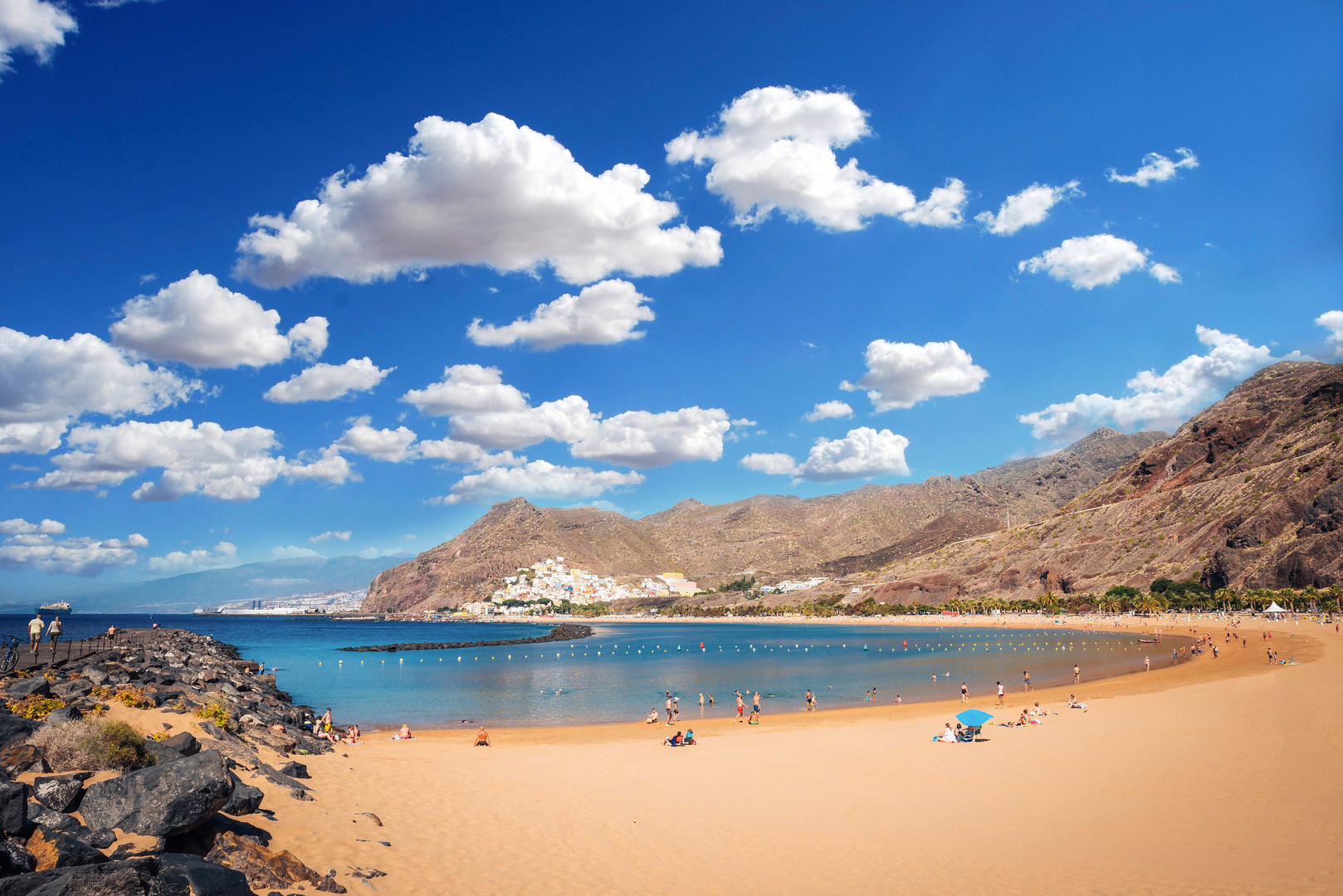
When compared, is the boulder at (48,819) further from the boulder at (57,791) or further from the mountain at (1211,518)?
the mountain at (1211,518)

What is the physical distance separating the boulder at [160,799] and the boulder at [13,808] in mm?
820

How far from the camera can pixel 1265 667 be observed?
43500mm

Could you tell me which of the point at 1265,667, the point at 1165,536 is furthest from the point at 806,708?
the point at 1165,536

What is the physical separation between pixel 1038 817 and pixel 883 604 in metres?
171

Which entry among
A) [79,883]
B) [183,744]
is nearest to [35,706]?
[183,744]

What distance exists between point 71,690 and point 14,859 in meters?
11.9

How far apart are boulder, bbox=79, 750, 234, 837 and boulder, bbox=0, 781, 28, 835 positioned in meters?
0.82

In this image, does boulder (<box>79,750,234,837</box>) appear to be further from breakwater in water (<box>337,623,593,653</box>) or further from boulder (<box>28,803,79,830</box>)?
breakwater in water (<box>337,623,593,653</box>)

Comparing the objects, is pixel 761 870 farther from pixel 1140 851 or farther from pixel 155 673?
pixel 155 673

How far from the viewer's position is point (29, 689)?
534 inches

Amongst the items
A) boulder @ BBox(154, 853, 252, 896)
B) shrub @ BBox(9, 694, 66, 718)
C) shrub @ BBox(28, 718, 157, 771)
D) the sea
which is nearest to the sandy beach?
shrub @ BBox(9, 694, 66, 718)

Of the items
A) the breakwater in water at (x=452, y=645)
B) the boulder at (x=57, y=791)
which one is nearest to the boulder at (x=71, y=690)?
the boulder at (x=57, y=791)

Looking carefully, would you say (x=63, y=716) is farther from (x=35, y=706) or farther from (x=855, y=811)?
(x=855, y=811)

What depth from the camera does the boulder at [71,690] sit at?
1495 centimetres
